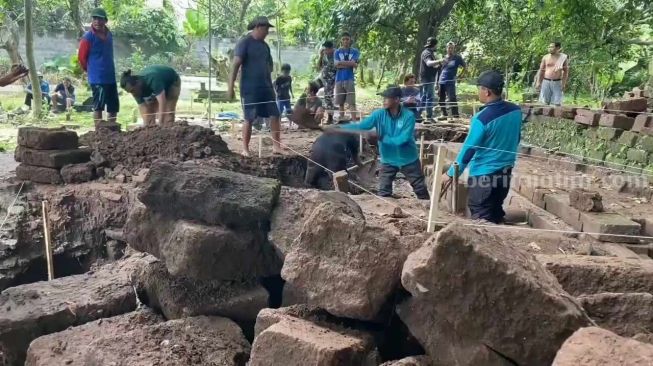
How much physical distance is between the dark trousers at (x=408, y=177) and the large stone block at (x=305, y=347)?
3.22 metres

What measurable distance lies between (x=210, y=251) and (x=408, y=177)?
113 inches

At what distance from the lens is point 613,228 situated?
15.2 ft

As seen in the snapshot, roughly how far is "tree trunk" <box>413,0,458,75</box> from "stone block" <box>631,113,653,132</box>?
658 centimetres

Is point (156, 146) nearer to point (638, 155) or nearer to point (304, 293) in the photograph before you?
point (304, 293)

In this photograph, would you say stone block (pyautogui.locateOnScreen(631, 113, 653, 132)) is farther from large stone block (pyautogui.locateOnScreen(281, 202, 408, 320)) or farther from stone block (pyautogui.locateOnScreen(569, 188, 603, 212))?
large stone block (pyautogui.locateOnScreen(281, 202, 408, 320))

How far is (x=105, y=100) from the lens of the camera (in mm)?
7730

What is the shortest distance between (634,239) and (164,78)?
5626 millimetres

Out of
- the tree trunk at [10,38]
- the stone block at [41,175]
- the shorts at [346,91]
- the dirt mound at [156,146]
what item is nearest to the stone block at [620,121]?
the shorts at [346,91]

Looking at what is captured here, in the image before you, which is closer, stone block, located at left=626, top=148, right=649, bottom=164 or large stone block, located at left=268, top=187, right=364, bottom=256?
large stone block, located at left=268, top=187, right=364, bottom=256

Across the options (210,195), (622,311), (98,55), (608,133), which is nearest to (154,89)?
(98,55)

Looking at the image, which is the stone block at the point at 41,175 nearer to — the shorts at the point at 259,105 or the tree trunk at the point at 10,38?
the shorts at the point at 259,105

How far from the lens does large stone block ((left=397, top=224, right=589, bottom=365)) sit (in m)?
2.40

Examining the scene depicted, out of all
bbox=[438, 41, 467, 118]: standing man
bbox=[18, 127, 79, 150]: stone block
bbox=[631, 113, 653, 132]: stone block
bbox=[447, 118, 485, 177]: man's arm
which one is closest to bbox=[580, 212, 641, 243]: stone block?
bbox=[447, 118, 485, 177]: man's arm

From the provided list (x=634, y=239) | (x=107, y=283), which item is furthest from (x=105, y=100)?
(x=634, y=239)
